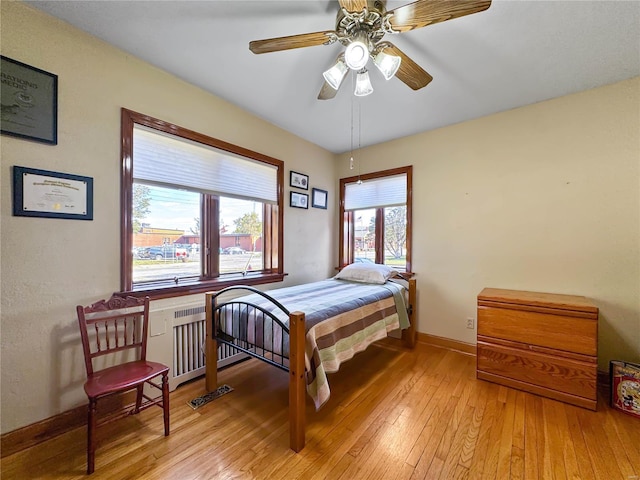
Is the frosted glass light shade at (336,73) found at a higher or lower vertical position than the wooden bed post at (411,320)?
higher

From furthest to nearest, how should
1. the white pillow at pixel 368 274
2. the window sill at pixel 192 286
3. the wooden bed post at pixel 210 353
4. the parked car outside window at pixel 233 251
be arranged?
the white pillow at pixel 368 274 < the parked car outside window at pixel 233 251 < the wooden bed post at pixel 210 353 < the window sill at pixel 192 286

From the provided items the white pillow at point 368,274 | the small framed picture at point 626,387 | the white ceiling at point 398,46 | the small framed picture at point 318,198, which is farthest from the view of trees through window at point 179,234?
the small framed picture at point 626,387

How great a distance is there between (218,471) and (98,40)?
2.92 m

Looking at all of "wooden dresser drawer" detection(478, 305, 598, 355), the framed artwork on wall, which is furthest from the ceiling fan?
"wooden dresser drawer" detection(478, 305, 598, 355)

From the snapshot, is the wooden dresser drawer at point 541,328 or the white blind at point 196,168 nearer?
the wooden dresser drawer at point 541,328

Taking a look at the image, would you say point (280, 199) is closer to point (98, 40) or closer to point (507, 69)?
point (98, 40)

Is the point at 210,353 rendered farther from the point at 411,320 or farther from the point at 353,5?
the point at 353,5

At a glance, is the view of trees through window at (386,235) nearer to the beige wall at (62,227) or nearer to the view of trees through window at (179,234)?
the view of trees through window at (179,234)

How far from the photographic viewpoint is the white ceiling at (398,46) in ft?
5.05

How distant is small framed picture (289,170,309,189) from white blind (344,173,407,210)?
0.75 metres

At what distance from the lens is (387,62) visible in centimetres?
151

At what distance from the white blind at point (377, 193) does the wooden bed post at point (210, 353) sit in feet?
8.11

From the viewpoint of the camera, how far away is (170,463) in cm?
143

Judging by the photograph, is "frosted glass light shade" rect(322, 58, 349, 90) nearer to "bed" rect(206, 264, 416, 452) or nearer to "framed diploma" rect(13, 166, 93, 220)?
"bed" rect(206, 264, 416, 452)
